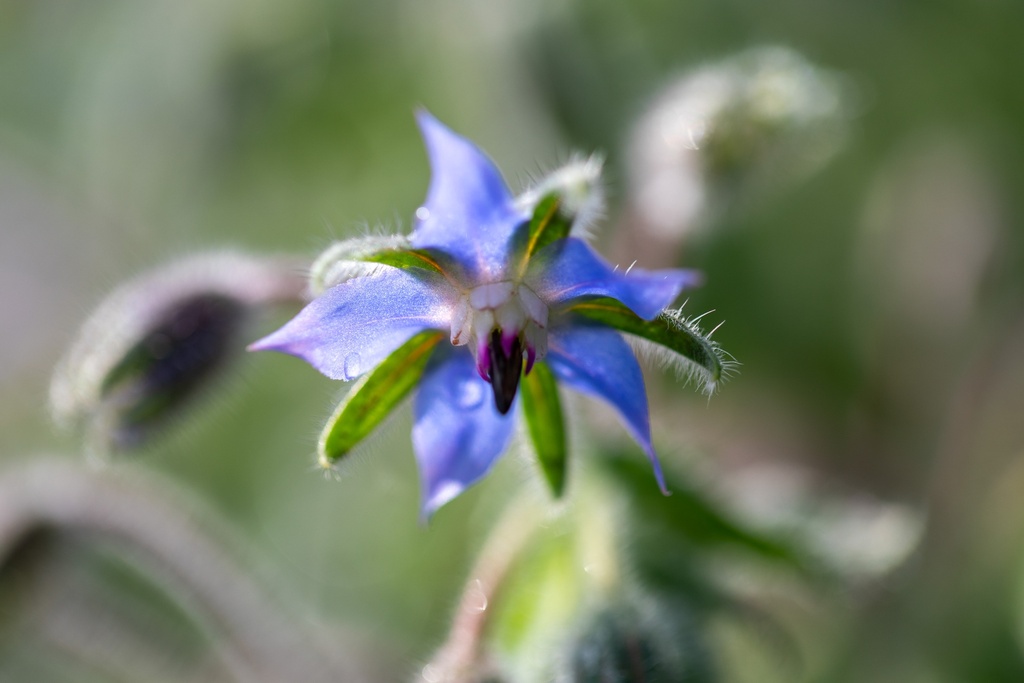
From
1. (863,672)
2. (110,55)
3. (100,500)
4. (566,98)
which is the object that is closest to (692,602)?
(863,672)

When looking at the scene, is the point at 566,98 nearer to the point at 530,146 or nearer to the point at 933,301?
the point at 530,146

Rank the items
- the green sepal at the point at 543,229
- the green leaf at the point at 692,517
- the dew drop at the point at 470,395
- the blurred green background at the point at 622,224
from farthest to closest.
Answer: the blurred green background at the point at 622,224
the green leaf at the point at 692,517
the dew drop at the point at 470,395
the green sepal at the point at 543,229

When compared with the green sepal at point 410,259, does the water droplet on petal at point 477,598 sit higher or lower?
lower

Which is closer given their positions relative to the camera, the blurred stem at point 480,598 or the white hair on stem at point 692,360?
the white hair on stem at point 692,360

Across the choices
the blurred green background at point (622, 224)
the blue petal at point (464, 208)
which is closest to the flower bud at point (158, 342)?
the blurred green background at point (622, 224)

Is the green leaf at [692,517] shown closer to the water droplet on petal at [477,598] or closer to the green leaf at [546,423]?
the water droplet on petal at [477,598]

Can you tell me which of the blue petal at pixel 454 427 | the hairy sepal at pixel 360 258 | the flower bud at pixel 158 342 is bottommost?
the blue petal at pixel 454 427
